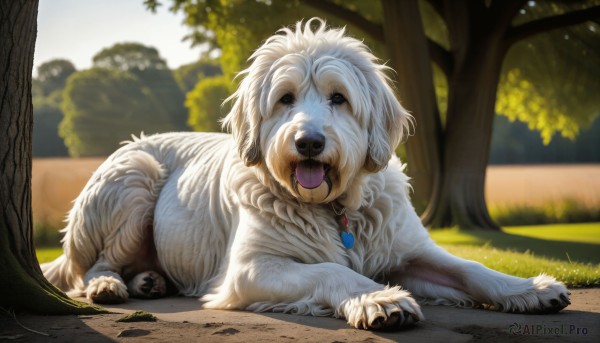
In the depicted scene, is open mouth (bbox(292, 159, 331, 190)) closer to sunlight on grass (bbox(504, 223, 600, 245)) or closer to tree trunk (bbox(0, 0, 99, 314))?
tree trunk (bbox(0, 0, 99, 314))

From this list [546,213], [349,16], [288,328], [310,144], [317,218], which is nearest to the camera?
[288,328]

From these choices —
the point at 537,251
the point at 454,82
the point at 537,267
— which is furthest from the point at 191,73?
the point at 537,267

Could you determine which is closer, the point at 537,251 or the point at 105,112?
the point at 537,251

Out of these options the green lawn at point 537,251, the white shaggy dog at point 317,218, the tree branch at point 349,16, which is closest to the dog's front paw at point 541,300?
the white shaggy dog at point 317,218

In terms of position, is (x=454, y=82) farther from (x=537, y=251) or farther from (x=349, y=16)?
(x=537, y=251)

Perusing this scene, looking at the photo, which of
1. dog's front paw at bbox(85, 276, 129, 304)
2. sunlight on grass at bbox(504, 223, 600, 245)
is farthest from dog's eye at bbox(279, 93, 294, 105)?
sunlight on grass at bbox(504, 223, 600, 245)

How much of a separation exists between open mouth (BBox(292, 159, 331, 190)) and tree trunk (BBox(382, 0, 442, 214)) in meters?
8.77

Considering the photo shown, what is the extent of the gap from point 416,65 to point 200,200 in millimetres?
8024

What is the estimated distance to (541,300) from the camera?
5148 mm

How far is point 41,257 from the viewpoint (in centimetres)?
1125

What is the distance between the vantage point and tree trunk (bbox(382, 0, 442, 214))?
13.7m

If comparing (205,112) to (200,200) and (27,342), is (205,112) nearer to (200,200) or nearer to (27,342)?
(200,200)

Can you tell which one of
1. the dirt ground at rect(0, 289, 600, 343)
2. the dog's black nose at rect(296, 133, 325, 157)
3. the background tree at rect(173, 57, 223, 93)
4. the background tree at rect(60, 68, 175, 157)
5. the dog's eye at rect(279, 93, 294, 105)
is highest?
the background tree at rect(173, 57, 223, 93)

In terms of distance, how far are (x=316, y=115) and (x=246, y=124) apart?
2.78 ft
